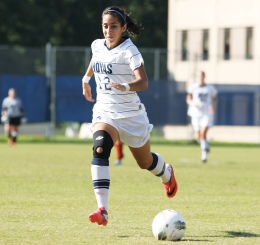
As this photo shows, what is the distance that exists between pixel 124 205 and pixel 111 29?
2.27 meters

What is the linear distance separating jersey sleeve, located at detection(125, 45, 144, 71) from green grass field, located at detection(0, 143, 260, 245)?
5.34 feet

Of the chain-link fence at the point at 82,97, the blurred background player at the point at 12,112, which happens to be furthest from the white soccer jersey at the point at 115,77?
the chain-link fence at the point at 82,97

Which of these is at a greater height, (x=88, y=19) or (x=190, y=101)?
(x=88, y=19)

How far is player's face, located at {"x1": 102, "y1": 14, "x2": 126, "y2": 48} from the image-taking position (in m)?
5.26

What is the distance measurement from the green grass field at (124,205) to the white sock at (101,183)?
315 mm

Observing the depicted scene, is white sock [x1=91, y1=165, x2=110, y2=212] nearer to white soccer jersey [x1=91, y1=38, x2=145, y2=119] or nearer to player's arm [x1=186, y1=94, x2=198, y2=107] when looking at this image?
white soccer jersey [x1=91, y1=38, x2=145, y2=119]

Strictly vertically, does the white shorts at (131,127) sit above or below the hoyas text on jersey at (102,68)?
below

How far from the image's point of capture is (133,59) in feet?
16.9

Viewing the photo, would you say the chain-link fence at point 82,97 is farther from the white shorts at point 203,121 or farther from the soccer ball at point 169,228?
the soccer ball at point 169,228

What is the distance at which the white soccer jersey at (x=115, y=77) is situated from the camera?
5265 millimetres

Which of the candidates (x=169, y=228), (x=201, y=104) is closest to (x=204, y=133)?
(x=201, y=104)

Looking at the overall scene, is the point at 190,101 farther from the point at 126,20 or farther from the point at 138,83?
the point at 138,83

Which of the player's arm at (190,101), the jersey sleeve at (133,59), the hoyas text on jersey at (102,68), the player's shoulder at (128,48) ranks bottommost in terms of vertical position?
the player's arm at (190,101)

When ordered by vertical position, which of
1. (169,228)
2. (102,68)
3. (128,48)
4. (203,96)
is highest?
(128,48)
